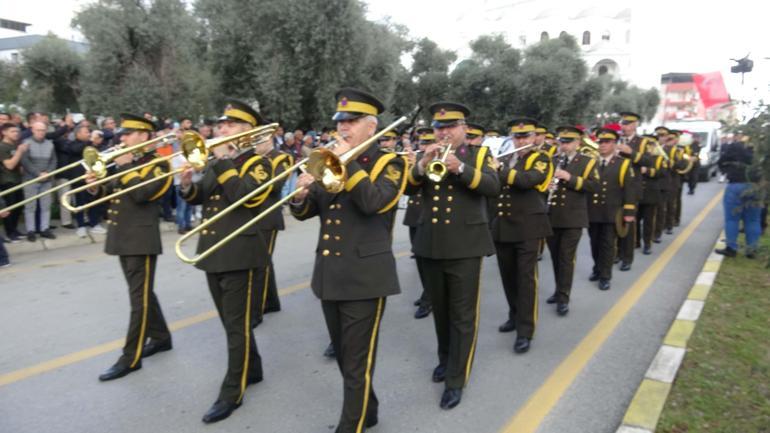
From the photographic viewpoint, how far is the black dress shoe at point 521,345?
16.1ft

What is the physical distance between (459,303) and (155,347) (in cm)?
262

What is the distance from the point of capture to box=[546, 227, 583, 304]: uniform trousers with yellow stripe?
5.96 m

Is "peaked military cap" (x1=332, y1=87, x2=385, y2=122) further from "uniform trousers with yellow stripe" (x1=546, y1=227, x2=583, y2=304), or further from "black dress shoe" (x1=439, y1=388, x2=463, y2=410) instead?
"uniform trousers with yellow stripe" (x1=546, y1=227, x2=583, y2=304)

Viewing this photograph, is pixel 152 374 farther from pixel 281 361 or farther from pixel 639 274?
pixel 639 274

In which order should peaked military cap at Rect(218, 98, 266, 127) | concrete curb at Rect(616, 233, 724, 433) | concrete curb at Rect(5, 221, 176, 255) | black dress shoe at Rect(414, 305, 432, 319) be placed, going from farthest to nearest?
concrete curb at Rect(5, 221, 176, 255), black dress shoe at Rect(414, 305, 432, 319), peaked military cap at Rect(218, 98, 266, 127), concrete curb at Rect(616, 233, 724, 433)

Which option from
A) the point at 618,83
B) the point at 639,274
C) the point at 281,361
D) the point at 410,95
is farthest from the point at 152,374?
the point at 618,83

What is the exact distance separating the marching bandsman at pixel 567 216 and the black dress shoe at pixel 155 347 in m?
3.80

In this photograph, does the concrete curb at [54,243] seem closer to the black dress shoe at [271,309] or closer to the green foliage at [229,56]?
the black dress shoe at [271,309]

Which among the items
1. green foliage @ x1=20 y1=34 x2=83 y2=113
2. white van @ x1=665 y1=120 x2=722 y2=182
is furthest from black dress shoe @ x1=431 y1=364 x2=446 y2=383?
green foliage @ x1=20 y1=34 x2=83 y2=113

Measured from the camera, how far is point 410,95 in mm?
33438

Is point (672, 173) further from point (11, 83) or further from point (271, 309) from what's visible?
point (11, 83)

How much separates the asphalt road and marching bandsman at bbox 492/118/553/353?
393mm

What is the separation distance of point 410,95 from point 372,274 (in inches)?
1223

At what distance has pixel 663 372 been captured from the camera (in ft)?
14.1
